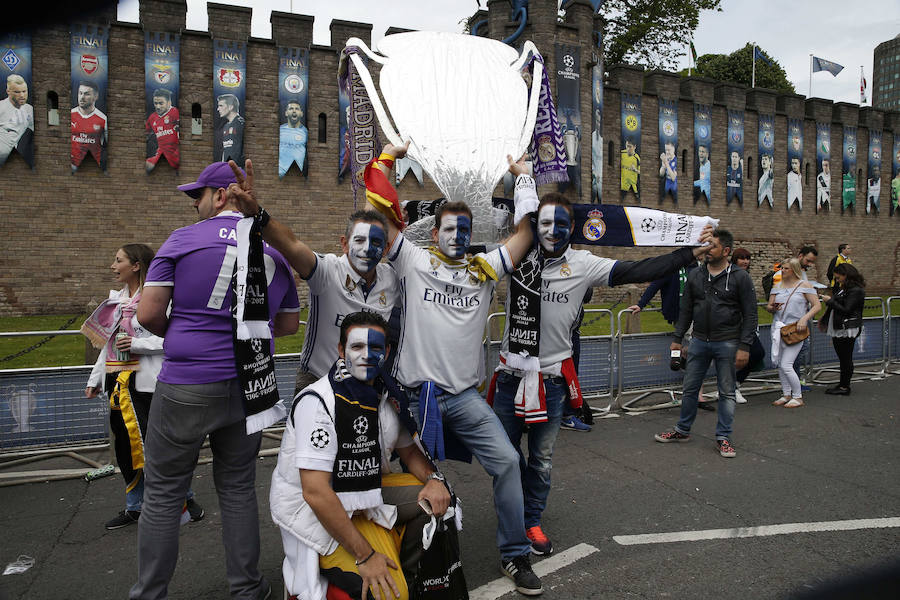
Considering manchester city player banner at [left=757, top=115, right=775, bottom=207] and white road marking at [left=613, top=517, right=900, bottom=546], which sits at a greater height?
manchester city player banner at [left=757, top=115, right=775, bottom=207]

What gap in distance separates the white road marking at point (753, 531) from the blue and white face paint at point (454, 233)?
2.09m

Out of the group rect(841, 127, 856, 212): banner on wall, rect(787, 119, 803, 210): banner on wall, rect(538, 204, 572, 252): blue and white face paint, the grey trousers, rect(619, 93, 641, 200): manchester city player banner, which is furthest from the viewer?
rect(841, 127, 856, 212): banner on wall

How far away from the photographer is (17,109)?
1709cm

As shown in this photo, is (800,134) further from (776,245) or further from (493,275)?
(493,275)

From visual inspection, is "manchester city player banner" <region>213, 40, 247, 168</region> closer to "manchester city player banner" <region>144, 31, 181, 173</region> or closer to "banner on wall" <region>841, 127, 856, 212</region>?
"manchester city player banner" <region>144, 31, 181, 173</region>

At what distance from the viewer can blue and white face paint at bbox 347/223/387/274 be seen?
3.23 meters

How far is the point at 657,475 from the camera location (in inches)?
203

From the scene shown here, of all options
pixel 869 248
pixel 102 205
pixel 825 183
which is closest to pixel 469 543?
pixel 102 205

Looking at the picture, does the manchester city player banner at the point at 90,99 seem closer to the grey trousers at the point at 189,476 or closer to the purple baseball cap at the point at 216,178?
the purple baseball cap at the point at 216,178

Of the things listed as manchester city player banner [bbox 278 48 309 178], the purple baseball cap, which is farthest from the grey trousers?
manchester city player banner [bbox 278 48 309 178]

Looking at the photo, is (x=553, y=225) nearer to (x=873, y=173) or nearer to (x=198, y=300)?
(x=198, y=300)

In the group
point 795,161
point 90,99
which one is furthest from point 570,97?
point 90,99

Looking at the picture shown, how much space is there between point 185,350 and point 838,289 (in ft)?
28.8

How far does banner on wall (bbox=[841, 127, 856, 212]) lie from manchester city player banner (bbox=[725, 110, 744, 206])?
712 centimetres
